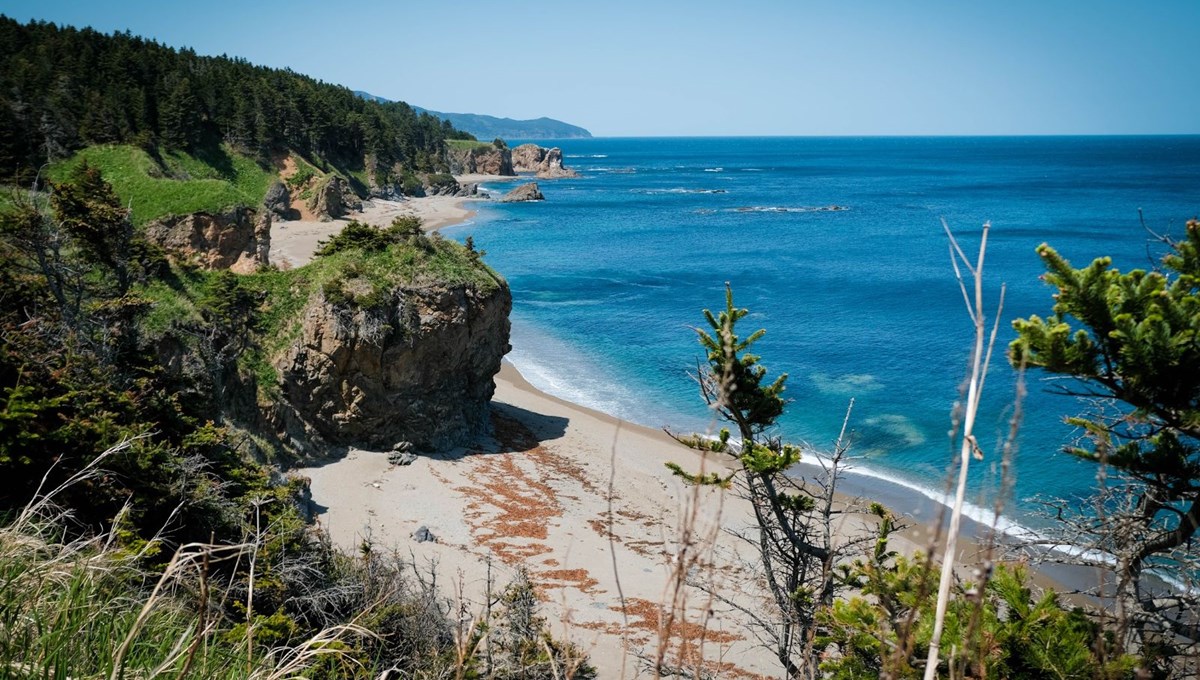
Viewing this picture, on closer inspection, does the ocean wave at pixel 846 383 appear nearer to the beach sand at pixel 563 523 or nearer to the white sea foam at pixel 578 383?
the white sea foam at pixel 578 383

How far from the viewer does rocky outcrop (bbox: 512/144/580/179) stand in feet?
483

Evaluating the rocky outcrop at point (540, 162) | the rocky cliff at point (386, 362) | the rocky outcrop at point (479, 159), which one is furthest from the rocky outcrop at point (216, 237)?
the rocky outcrop at point (540, 162)

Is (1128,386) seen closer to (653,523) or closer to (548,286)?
(653,523)

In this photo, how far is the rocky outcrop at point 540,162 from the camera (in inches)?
5797

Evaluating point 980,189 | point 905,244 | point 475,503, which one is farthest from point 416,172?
point 475,503

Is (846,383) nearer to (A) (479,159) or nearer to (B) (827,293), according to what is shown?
(B) (827,293)

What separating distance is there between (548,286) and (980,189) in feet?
286

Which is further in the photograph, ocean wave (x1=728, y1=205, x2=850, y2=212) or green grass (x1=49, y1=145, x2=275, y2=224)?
ocean wave (x1=728, y1=205, x2=850, y2=212)

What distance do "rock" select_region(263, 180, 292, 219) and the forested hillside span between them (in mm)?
4305

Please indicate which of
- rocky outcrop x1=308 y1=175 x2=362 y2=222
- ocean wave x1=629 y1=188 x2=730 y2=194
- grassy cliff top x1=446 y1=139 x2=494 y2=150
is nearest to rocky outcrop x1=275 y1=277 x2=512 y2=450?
rocky outcrop x1=308 y1=175 x2=362 y2=222

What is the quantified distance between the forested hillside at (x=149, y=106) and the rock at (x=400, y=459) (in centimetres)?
1290

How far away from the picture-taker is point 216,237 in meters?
29.2

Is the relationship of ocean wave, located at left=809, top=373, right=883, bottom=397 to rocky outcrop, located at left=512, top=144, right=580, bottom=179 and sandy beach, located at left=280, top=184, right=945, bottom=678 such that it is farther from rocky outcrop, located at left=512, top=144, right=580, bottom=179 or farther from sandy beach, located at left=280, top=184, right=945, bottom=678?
rocky outcrop, located at left=512, top=144, right=580, bottom=179

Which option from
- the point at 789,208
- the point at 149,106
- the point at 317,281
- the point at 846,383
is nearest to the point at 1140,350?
the point at 317,281
